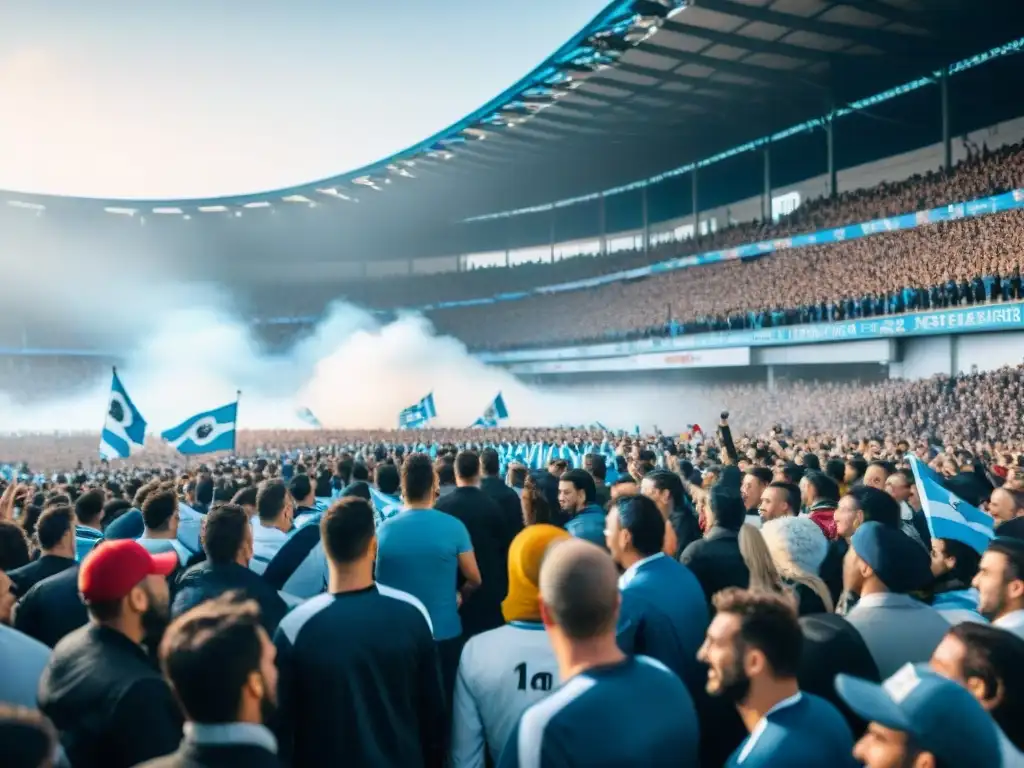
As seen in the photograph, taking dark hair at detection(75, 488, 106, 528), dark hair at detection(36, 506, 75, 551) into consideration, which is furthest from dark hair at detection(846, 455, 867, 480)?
dark hair at detection(36, 506, 75, 551)

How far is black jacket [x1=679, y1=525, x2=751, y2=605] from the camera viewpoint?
15.2ft

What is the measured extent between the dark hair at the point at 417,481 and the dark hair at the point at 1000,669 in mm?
2997

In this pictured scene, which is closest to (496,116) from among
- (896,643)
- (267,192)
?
(267,192)

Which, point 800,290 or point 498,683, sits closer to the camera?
point 498,683

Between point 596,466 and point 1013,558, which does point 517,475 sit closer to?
point 596,466

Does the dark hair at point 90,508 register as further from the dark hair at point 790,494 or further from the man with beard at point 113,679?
the dark hair at point 790,494

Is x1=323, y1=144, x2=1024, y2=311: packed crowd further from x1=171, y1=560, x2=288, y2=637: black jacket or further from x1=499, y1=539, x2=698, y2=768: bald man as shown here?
x1=499, y1=539, x2=698, y2=768: bald man

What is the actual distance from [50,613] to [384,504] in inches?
134

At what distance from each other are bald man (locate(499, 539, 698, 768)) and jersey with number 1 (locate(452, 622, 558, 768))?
0.85 m

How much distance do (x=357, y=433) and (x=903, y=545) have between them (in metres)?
33.4

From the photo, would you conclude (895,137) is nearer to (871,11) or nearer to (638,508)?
(871,11)

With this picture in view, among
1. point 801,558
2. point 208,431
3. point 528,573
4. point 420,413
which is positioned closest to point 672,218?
point 420,413

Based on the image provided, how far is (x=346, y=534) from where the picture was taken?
11.6ft

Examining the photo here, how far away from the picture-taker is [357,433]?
36.2m
